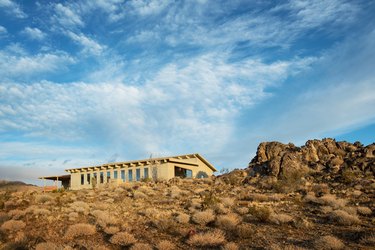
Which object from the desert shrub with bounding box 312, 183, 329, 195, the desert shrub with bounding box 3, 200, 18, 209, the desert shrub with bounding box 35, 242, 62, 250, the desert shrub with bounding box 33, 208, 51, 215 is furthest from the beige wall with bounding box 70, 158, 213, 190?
the desert shrub with bounding box 35, 242, 62, 250

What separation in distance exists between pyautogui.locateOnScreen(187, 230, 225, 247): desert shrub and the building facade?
27.6 meters

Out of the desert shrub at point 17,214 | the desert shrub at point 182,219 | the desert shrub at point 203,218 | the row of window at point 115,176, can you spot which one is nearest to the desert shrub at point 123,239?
the desert shrub at point 182,219

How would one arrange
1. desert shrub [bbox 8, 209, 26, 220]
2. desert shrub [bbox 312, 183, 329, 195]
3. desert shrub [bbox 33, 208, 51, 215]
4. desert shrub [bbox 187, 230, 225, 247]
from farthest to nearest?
desert shrub [bbox 312, 183, 329, 195], desert shrub [bbox 33, 208, 51, 215], desert shrub [bbox 8, 209, 26, 220], desert shrub [bbox 187, 230, 225, 247]

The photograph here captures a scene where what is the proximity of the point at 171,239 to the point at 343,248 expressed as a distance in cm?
579

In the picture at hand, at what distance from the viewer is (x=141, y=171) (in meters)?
43.2

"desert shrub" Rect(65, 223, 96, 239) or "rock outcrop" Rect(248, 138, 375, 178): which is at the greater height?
"rock outcrop" Rect(248, 138, 375, 178)

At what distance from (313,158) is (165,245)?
2841 cm

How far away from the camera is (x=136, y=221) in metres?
16.2

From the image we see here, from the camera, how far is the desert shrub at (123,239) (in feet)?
41.9

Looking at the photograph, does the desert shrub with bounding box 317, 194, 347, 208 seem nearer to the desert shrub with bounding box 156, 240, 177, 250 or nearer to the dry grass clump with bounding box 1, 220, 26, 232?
the desert shrub with bounding box 156, 240, 177, 250

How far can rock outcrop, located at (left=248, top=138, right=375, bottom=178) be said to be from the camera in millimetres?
32734

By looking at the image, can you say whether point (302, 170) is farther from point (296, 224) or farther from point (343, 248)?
point (343, 248)

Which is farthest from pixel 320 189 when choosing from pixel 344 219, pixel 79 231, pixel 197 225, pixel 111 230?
pixel 79 231

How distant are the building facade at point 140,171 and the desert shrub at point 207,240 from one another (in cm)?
2760
